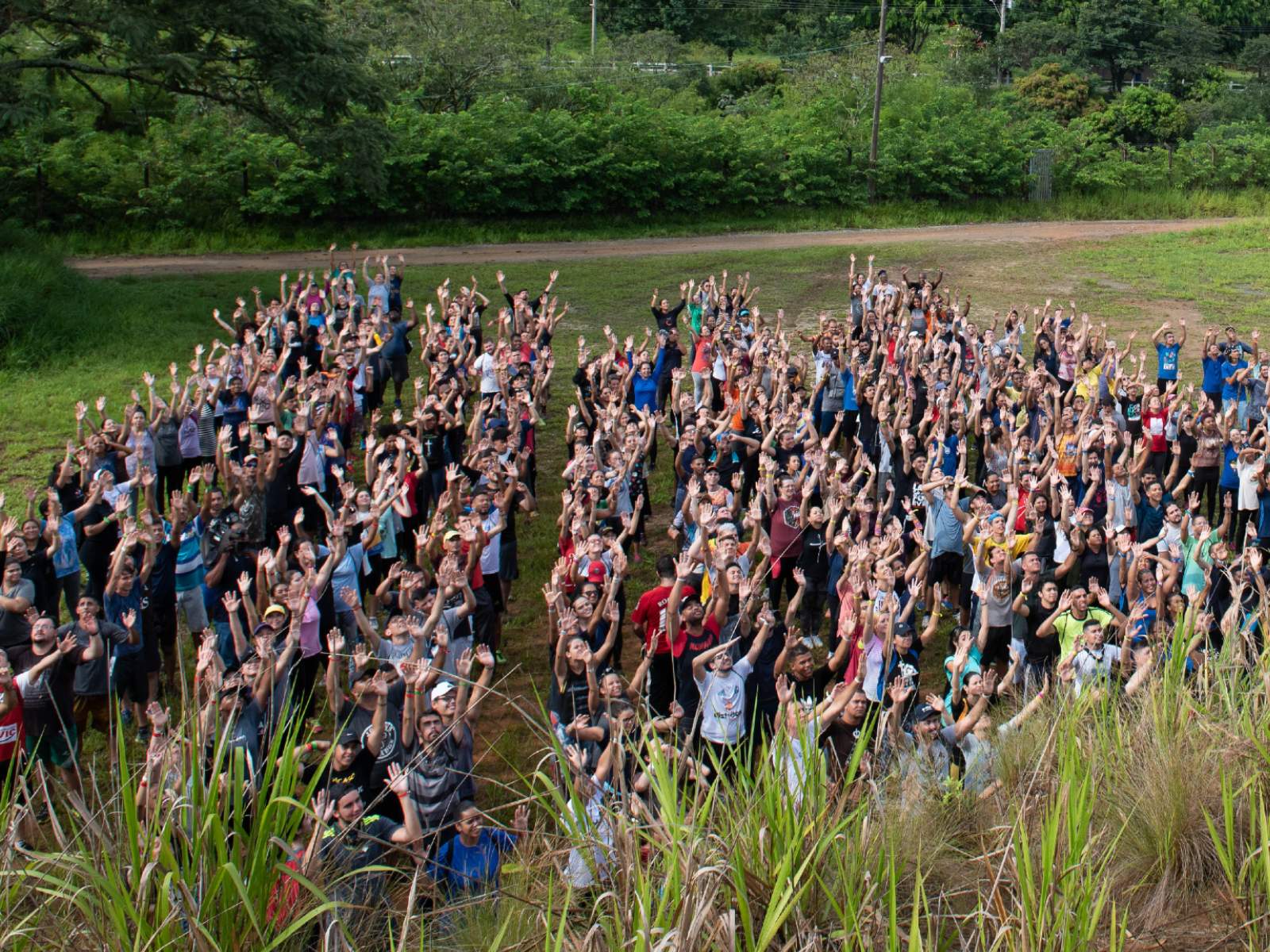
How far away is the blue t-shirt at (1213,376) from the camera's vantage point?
49.0ft

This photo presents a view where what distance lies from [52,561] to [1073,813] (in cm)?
787

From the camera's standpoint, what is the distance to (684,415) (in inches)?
488

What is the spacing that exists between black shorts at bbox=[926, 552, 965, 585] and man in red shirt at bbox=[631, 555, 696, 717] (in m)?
2.64

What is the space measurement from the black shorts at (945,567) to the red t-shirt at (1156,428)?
3429 mm

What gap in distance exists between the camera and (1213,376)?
589 inches

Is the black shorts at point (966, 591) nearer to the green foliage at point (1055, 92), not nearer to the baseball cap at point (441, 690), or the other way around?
the baseball cap at point (441, 690)

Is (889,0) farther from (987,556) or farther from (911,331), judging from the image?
(987,556)

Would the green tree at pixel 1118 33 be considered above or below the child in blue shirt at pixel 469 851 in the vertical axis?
above

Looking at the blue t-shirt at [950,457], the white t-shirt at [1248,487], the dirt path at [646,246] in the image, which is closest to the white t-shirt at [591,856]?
the blue t-shirt at [950,457]

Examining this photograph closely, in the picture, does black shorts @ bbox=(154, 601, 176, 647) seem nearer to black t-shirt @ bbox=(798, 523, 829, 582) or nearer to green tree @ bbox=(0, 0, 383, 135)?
black t-shirt @ bbox=(798, 523, 829, 582)

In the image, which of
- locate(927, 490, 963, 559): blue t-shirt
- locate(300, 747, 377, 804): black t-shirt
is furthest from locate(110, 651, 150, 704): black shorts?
locate(927, 490, 963, 559): blue t-shirt

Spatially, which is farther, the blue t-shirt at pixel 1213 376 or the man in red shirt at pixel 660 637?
the blue t-shirt at pixel 1213 376

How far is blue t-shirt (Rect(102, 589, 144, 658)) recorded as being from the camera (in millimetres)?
7934

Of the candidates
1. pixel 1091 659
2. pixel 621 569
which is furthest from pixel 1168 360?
pixel 621 569
